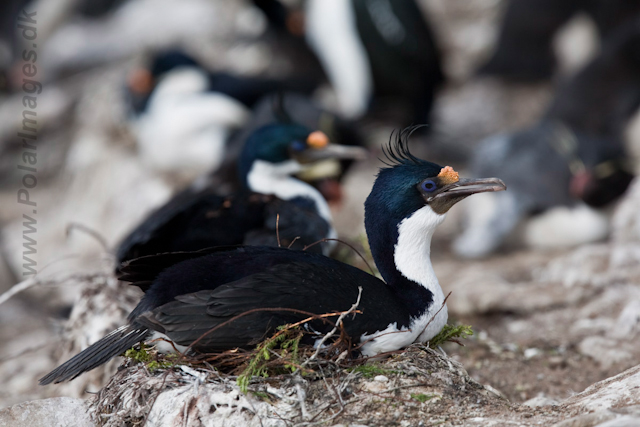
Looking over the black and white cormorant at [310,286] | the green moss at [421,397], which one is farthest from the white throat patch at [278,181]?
the green moss at [421,397]

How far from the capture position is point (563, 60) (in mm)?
11078

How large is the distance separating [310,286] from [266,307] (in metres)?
0.22

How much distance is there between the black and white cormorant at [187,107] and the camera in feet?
26.6

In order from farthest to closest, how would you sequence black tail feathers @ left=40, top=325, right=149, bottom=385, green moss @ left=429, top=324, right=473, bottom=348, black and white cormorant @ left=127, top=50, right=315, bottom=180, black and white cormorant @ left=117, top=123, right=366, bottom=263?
1. black and white cormorant @ left=127, top=50, right=315, bottom=180
2. black and white cormorant @ left=117, top=123, right=366, bottom=263
3. green moss @ left=429, top=324, right=473, bottom=348
4. black tail feathers @ left=40, top=325, right=149, bottom=385

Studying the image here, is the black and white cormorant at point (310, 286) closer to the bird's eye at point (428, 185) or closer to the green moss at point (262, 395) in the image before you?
the bird's eye at point (428, 185)

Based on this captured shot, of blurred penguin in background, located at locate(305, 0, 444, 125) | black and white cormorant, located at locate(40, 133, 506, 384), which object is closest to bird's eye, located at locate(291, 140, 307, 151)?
black and white cormorant, located at locate(40, 133, 506, 384)

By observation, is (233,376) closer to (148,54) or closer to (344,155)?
(344,155)

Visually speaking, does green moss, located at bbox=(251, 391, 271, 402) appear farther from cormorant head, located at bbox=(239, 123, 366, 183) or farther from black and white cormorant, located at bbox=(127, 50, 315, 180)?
black and white cormorant, located at bbox=(127, 50, 315, 180)

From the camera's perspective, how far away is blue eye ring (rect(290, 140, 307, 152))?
4.80 m

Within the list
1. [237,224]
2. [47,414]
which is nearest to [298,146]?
[237,224]

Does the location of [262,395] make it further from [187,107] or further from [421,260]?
[187,107]

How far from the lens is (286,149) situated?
4801 millimetres

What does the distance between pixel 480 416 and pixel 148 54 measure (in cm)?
787

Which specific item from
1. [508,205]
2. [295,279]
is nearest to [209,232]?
[295,279]
